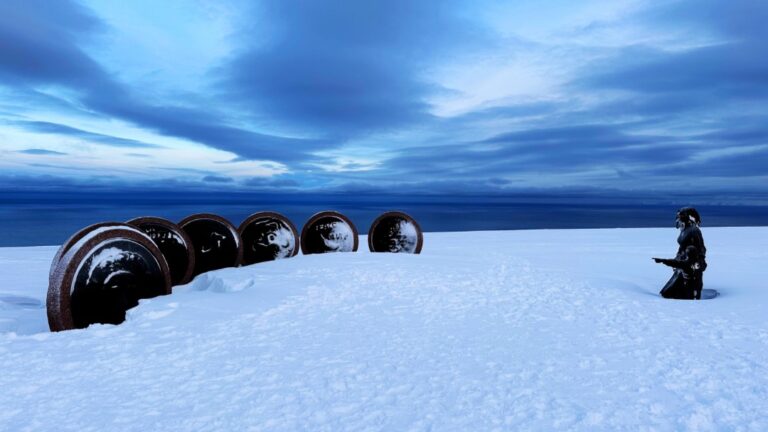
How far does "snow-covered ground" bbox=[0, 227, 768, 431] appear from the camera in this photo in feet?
10.0

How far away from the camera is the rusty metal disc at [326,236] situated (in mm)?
11367

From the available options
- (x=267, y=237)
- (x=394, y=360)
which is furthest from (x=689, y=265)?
(x=267, y=237)

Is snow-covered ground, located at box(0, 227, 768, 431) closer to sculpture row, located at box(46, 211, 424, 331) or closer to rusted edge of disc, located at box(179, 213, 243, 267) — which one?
sculpture row, located at box(46, 211, 424, 331)

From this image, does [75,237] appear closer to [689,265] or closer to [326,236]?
[326,236]

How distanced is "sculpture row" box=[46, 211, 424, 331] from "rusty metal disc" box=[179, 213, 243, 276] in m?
0.02

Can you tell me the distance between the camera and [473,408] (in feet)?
10.3

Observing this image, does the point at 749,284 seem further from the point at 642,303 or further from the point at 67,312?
the point at 67,312

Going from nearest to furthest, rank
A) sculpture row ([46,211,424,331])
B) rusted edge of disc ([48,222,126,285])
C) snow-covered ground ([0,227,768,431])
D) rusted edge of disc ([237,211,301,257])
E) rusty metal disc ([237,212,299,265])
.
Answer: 1. snow-covered ground ([0,227,768,431])
2. sculpture row ([46,211,424,331])
3. rusted edge of disc ([48,222,126,285])
4. rusty metal disc ([237,212,299,265])
5. rusted edge of disc ([237,211,301,257])

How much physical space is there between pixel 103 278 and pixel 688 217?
25.8 ft

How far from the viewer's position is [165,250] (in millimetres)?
8172

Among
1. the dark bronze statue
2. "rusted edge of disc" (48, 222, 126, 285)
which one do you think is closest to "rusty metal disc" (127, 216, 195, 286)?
"rusted edge of disc" (48, 222, 126, 285)

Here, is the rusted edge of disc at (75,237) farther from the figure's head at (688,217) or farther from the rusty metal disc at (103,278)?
the figure's head at (688,217)

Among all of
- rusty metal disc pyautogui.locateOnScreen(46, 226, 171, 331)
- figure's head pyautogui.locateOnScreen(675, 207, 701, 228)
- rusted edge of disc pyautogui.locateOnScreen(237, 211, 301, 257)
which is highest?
figure's head pyautogui.locateOnScreen(675, 207, 701, 228)

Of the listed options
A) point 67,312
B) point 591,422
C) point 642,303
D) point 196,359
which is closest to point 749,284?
point 642,303
